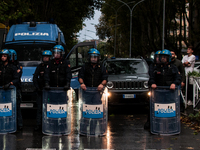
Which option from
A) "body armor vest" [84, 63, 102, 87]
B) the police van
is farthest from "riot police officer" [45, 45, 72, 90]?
the police van

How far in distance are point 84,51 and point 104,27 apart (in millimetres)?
53867

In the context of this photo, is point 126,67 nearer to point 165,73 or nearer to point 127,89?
point 127,89

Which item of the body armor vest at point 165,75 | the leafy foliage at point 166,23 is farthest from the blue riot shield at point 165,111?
the leafy foliage at point 166,23

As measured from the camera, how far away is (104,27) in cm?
6394

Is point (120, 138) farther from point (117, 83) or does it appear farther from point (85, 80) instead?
point (117, 83)

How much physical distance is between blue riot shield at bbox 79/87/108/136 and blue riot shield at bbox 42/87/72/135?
325 mm

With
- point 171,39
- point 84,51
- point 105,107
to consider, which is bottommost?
point 105,107

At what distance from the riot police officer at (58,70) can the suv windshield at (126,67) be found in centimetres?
360

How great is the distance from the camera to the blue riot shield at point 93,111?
23.4ft

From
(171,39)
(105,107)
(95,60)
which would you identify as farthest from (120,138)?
(171,39)

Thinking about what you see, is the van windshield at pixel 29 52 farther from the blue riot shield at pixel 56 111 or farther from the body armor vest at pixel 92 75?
the blue riot shield at pixel 56 111

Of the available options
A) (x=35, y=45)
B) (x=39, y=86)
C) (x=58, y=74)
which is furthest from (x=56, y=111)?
(x=35, y=45)

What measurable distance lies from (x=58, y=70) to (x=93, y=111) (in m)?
1.27

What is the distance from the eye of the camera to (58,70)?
7605 millimetres
